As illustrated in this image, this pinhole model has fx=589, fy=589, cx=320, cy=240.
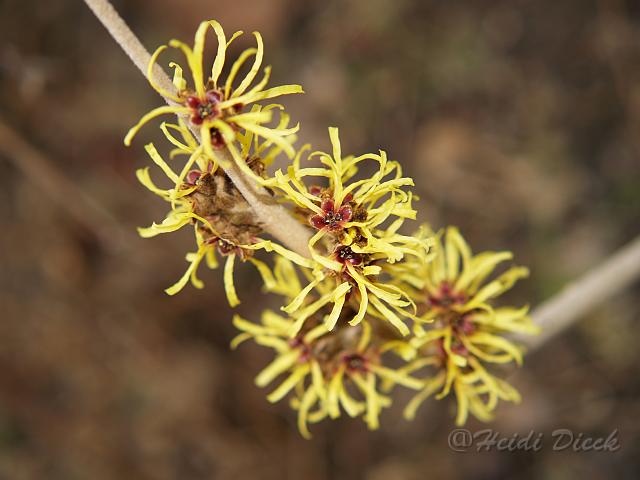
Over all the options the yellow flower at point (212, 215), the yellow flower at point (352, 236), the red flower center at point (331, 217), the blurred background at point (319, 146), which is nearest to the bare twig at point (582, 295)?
the yellow flower at point (352, 236)

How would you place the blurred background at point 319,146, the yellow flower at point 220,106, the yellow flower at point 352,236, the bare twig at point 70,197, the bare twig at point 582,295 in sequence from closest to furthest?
1. the yellow flower at point 220,106
2. the yellow flower at point 352,236
3. the bare twig at point 582,295
4. the bare twig at point 70,197
5. the blurred background at point 319,146

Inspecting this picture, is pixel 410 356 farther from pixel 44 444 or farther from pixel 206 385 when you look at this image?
pixel 44 444

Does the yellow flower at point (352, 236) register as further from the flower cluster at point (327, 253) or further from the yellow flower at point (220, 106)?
the yellow flower at point (220, 106)

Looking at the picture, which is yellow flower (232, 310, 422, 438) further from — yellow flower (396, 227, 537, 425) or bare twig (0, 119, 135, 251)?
bare twig (0, 119, 135, 251)

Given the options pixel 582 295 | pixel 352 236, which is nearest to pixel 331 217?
pixel 352 236

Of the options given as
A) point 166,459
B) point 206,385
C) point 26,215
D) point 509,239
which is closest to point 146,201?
point 26,215

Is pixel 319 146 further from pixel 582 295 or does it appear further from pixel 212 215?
pixel 212 215
